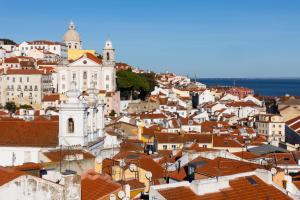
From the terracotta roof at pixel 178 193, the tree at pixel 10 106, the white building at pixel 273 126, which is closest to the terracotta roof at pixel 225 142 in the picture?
the white building at pixel 273 126

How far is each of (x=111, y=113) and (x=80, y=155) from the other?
157 ft

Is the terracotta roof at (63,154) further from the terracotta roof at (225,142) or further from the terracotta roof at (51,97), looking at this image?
the terracotta roof at (51,97)

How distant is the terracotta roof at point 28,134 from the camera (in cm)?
2791

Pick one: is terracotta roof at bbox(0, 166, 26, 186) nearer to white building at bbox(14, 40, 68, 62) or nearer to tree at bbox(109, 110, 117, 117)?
tree at bbox(109, 110, 117, 117)

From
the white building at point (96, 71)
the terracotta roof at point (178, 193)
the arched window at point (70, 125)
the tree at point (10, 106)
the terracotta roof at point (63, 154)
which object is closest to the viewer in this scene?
the terracotta roof at point (178, 193)

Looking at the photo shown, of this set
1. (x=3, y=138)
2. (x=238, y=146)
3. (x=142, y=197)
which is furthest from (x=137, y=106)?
(x=142, y=197)

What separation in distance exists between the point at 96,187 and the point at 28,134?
13.0 meters

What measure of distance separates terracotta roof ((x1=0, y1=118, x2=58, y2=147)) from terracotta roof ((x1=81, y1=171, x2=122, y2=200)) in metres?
10.7

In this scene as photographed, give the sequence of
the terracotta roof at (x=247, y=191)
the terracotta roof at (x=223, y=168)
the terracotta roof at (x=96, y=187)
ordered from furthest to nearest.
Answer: the terracotta roof at (x=223, y=168) → the terracotta roof at (x=96, y=187) → the terracotta roof at (x=247, y=191)

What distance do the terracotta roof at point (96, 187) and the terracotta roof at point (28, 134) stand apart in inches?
421

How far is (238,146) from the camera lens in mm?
38719

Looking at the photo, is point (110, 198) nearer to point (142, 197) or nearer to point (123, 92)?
point (142, 197)

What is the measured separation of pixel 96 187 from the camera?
16.3m

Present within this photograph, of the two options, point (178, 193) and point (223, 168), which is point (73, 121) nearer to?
point (223, 168)
